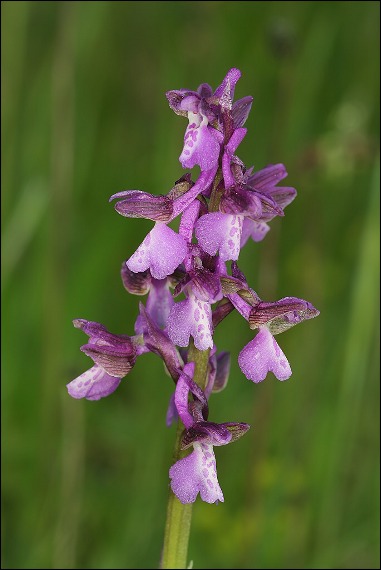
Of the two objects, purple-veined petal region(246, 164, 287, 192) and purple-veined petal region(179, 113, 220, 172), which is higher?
purple-veined petal region(246, 164, 287, 192)

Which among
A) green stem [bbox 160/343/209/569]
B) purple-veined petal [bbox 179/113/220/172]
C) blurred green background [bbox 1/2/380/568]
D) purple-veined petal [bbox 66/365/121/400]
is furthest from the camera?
blurred green background [bbox 1/2/380/568]

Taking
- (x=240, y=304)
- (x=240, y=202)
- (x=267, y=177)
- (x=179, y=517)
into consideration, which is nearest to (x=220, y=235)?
(x=240, y=202)

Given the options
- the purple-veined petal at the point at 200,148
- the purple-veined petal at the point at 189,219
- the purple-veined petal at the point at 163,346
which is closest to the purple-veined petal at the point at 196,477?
the purple-veined petal at the point at 163,346

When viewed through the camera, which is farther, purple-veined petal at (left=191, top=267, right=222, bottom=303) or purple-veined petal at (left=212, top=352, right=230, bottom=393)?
purple-veined petal at (left=212, top=352, right=230, bottom=393)

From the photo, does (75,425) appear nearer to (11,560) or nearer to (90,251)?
(11,560)

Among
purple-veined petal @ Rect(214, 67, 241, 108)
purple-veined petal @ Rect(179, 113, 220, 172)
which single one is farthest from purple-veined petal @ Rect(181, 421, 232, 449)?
purple-veined petal @ Rect(214, 67, 241, 108)

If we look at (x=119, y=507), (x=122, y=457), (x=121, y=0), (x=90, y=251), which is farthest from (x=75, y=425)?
(x=121, y=0)

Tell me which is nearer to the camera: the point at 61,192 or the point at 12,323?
the point at 61,192

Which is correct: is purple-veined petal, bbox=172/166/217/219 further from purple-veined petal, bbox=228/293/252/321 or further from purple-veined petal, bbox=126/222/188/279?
purple-veined petal, bbox=228/293/252/321
